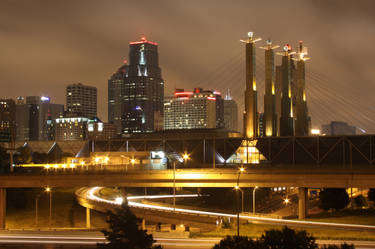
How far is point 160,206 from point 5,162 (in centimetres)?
6371

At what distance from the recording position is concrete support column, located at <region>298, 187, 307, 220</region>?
2919 inches

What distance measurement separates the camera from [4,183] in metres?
82.6

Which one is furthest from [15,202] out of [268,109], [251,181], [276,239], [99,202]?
[268,109]

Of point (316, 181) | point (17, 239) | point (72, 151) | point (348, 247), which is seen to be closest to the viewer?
point (348, 247)

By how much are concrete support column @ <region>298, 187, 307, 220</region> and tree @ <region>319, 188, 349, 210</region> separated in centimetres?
2186

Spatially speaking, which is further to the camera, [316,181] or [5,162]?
[5,162]

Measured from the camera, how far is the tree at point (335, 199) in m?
97.7

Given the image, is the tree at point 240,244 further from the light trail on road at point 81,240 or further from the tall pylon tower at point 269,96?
the tall pylon tower at point 269,96

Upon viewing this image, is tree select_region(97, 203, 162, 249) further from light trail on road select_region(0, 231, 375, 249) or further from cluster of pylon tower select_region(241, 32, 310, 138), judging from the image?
cluster of pylon tower select_region(241, 32, 310, 138)

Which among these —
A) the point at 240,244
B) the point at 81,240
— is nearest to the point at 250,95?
the point at 81,240

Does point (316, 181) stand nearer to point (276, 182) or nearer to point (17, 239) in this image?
point (276, 182)

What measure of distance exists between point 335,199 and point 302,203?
24.6 metres

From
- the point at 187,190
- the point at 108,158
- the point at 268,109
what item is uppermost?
the point at 268,109

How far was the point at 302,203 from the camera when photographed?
75.9 m
